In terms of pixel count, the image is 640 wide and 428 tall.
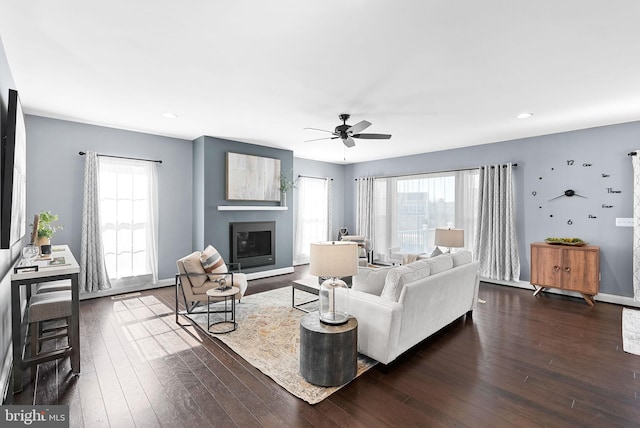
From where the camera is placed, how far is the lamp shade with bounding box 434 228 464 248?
4926 mm

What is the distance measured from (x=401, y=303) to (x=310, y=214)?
540cm

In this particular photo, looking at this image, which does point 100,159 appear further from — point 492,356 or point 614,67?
point 614,67

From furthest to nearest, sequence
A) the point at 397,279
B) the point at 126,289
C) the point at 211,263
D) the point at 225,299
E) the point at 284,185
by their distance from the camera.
Answer: the point at 284,185 → the point at 126,289 → the point at 211,263 → the point at 225,299 → the point at 397,279

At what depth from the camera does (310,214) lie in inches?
313

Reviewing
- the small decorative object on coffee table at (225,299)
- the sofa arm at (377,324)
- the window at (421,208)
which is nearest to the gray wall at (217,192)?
the small decorative object on coffee table at (225,299)

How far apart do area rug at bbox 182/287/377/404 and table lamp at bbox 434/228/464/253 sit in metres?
2.32

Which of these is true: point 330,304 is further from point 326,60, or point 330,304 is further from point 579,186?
point 579,186

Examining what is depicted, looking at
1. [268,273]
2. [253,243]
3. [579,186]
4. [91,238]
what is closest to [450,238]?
[579,186]

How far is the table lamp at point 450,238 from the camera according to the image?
4926mm

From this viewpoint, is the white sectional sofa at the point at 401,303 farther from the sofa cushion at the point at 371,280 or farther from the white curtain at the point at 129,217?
the white curtain at the point at 129,217

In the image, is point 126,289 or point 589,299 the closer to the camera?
point 589,299

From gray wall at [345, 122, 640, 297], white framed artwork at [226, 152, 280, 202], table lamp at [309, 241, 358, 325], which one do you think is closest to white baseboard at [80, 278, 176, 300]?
white framed artwork at [226, 152, 280, 202]

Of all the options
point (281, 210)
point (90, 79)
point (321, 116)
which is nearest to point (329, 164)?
point (281, 210)

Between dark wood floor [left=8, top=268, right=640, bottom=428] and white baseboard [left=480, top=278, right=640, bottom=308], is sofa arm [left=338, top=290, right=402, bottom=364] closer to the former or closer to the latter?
dark wood floor [left=8, top=268, right=640, bottom=428]
